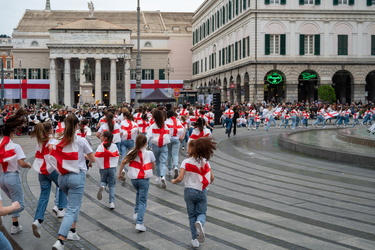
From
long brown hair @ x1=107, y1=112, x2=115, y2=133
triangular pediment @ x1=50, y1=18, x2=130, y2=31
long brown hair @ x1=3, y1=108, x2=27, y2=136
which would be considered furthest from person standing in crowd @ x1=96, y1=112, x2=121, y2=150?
triangular pediment @ x1=50, y1=18, x2=130, y2=31

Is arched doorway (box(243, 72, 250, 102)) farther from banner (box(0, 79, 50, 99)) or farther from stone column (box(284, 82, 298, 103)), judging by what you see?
banner (box(0, 79, 50, 99))

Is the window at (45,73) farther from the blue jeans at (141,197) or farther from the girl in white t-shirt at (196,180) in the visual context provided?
the girl in white t-shirt at (196,180)

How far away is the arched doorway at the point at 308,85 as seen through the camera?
1953 inches

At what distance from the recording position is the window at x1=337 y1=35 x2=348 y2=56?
4912 centimetres

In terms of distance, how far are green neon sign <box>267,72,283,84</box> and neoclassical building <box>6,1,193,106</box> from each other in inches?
1039

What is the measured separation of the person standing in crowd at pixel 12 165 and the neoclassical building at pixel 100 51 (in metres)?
64.5

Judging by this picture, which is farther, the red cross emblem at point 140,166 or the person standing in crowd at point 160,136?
the person standing in crowd at point 160,136

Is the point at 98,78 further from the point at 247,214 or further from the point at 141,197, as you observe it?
the point at 141,197

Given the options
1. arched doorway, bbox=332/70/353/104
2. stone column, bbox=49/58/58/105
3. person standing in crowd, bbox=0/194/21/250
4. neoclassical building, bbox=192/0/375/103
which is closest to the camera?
person standing in crowd, bbox=0/194/21/250

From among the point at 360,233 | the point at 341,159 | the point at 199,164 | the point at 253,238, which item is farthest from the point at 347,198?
the point at 341,159

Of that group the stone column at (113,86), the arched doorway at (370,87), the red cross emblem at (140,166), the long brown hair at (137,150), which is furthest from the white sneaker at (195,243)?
the stone column at (113,86)

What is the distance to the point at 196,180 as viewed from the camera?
6703 mm

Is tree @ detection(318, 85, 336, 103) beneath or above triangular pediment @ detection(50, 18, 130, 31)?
beneath

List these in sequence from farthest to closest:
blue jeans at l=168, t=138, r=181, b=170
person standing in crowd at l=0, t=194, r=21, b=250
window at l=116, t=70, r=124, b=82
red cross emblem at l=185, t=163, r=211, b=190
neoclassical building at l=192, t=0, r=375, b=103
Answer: window at l=116, t=70, r=124, b=82, neoclassical building at l=192, t=0, r=375, b=103, blue jeans at l=168, t=138, r=181, b=170, red cross emblem at l=185, t=163, r=211, b=190, person standing in crowd at l=0, t=194, r=21, b=250
